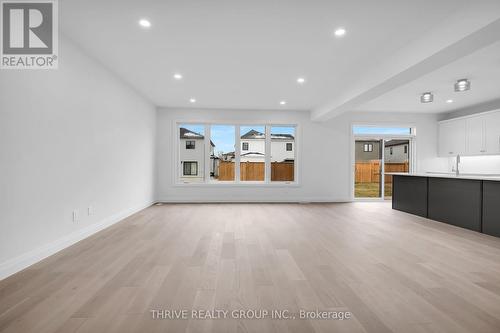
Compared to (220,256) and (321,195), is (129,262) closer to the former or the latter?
(220,256)

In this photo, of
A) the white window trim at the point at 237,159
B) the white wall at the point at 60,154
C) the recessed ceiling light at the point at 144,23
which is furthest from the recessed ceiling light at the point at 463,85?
the white wall at the point at 60,154

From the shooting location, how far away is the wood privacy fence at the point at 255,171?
7230 mm

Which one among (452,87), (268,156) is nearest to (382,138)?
(452,87)

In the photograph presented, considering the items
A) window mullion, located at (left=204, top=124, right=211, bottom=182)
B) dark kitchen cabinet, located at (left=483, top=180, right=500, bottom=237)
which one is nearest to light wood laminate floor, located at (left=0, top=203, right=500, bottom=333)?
dark kitchen cabinet, located at (left=483, top=180, right=500, bottom=237)

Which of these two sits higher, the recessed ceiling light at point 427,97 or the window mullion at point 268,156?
the recessed ceiling light at point 427,97

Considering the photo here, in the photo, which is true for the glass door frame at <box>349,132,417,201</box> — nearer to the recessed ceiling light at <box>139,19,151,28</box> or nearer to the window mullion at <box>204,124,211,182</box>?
the window mullion at <box>204,124,211,182</box>

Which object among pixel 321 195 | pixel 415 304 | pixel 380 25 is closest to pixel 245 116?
pixel 321 195

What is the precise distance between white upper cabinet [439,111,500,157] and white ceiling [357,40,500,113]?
0.42 m

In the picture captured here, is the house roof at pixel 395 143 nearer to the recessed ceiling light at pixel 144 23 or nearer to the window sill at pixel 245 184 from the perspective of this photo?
the window sill at pixel 245 184

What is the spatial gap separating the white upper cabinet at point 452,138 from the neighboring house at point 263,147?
4.31m

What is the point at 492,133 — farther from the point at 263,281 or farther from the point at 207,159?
the point at 207,159

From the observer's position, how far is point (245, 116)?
23.0 ft

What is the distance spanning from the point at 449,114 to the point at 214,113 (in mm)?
6805

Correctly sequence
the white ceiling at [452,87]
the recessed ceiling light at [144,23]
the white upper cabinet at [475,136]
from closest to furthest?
1. the recessed ceiling light at [144,23]
2. the white ceiling at [452,87]
3. the white upper cabinet at [475,136]
